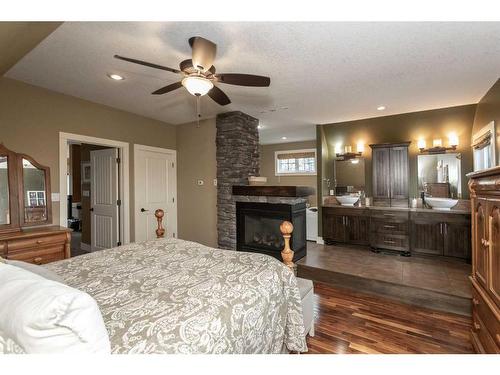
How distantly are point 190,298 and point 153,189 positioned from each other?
11.8 feet

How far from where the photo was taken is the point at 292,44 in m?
2.04

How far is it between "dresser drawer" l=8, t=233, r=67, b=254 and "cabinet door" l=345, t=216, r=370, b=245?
425 centimetres

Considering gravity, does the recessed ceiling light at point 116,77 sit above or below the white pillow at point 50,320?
above

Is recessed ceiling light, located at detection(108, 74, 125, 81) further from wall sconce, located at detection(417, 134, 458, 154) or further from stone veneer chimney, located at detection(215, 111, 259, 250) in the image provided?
wall sconce, located at detection(417, 134, 458, 154)

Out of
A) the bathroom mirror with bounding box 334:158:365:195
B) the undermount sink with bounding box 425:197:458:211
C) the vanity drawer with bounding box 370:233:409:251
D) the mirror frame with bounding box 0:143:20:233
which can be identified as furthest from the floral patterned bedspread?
the bathroom mirror with bounding box 334:158:365:195

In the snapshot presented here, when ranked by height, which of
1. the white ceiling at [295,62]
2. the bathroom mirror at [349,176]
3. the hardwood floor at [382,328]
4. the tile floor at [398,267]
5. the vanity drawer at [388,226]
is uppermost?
the white ceiling at [295,62]

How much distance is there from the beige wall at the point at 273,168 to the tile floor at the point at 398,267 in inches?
104

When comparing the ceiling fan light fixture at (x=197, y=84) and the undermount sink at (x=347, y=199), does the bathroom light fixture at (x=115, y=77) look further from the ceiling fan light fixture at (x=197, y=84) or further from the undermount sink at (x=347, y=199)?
the undermount sink at (x=347, y=199)

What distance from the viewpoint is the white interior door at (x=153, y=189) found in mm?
4094

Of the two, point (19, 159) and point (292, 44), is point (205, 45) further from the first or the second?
point (19, 159)

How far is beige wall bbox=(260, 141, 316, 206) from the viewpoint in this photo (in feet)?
Answer: 21.8

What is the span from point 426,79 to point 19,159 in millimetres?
4755

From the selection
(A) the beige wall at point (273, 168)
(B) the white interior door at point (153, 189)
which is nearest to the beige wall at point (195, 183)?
(B) the white interior door at point (153, 189)

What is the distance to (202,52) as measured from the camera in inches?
65.0
